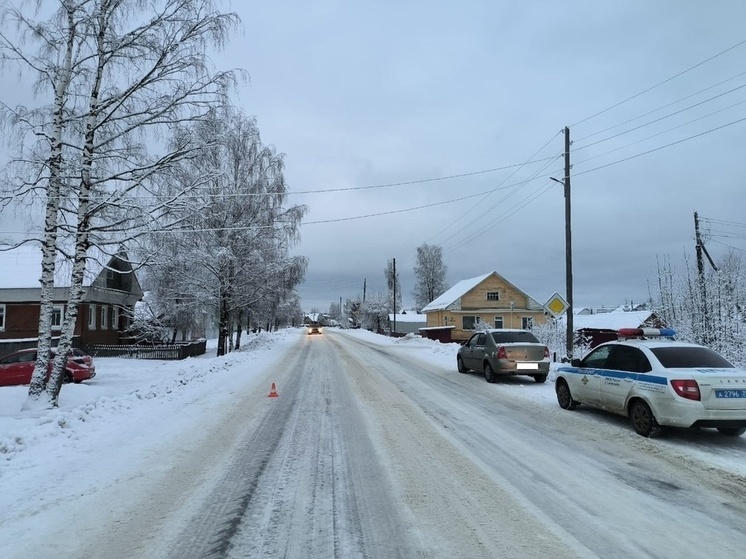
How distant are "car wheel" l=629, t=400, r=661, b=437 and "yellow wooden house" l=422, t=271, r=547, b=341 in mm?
44601

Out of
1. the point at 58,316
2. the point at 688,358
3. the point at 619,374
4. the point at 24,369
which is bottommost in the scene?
the point at 24,369

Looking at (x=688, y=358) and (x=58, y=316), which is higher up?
(x=58, y=316)

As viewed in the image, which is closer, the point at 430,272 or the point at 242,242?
the point at 242,242

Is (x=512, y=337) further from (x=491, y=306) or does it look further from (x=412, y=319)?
(x=412, y=319)

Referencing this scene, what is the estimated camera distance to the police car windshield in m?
7.38

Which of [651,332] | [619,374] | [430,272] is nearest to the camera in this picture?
[619,374]

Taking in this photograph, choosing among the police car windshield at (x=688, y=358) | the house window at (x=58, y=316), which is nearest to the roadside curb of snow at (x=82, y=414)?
the police car windshield at (x=688, y=358)

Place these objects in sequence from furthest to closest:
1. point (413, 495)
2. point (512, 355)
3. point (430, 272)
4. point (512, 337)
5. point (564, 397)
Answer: point (430, 272)
point (512, 337)
point (512, 355)
point (564, 397)
point (413, 495)

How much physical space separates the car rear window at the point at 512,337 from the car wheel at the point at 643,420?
255 inches

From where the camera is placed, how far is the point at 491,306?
5359 cm

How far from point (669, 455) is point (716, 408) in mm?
1001

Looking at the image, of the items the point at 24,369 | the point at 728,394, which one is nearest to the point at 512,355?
the point at 728,394

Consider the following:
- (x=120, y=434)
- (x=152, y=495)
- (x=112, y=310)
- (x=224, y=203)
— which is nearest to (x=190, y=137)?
(x=120, y=434)

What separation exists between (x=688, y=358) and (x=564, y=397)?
9.64 ft
